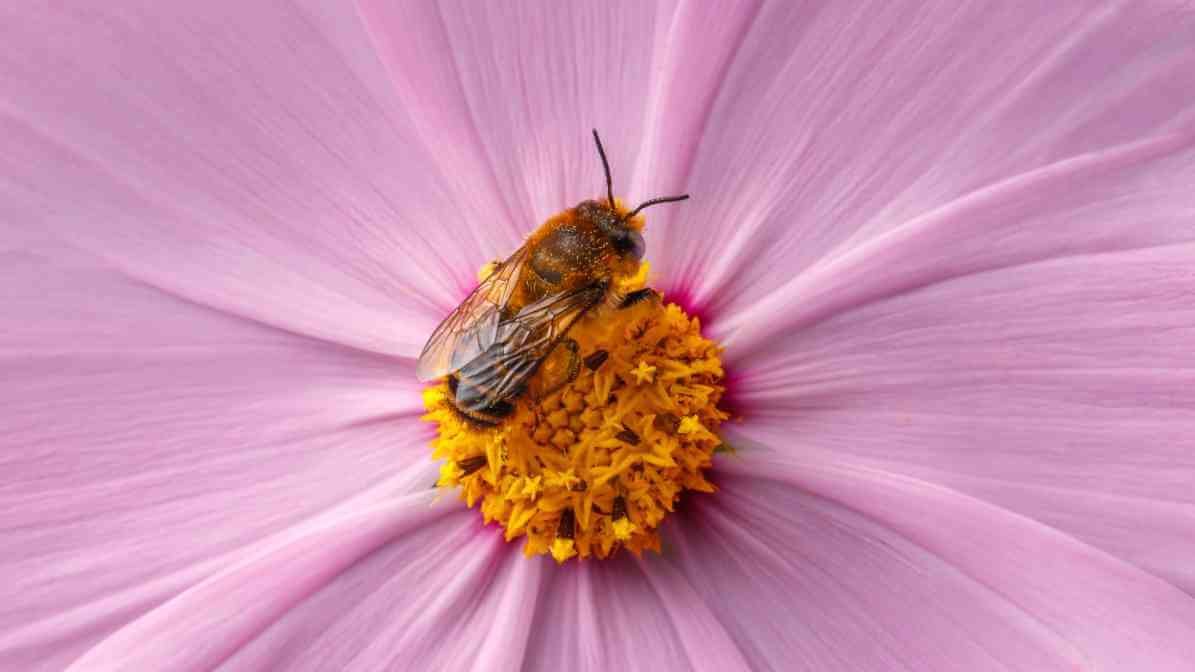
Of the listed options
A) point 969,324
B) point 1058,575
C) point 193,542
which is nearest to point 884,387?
point 969,324

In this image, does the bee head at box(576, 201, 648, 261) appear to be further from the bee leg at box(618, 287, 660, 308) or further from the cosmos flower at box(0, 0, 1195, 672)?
Result: the cosmos flower at box(0, 0, 1195, 672)

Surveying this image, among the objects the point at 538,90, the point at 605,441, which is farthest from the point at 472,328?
the point at 538,90

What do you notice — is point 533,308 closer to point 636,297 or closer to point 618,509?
point 636,297

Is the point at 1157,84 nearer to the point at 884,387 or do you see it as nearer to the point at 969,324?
the point at 969,324

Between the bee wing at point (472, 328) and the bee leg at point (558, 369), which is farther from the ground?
the bee wing at point (472, 328)

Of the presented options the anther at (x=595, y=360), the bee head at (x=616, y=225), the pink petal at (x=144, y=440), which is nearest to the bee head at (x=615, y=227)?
the bee head at (x=616, y=225)

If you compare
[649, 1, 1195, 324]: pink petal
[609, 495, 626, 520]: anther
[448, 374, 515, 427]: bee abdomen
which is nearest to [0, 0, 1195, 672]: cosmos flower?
[649, 1, 1195, 324]: pink petal

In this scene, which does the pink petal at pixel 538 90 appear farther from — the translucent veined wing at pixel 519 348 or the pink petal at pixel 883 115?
the translucent veined wing at pixel 519 348
